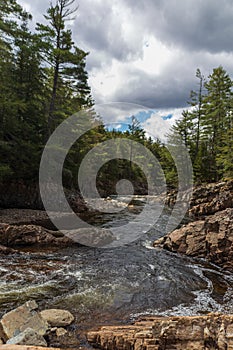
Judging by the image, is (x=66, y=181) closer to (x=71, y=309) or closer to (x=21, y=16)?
(x=21, y=16)

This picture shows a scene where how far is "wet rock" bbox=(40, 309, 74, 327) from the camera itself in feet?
14.6

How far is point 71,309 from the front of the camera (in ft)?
16.9

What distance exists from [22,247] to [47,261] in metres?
1.95

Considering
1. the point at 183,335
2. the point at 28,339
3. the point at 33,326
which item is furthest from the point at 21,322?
the point at 183,335

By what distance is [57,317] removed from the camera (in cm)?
458

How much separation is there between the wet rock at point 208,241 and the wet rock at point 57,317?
6.26 meters

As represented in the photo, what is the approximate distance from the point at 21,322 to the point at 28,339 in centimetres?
72

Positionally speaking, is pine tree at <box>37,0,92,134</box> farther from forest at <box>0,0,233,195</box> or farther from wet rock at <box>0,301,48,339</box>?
wet rock at <box>0,301,48,339</box>

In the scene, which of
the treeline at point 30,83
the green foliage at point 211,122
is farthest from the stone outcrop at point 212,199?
the treeline at point 30,83

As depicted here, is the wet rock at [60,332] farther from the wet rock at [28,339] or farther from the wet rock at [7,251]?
the wet rock at [7,251]

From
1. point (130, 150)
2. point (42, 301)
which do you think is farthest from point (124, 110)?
point (130, 150)

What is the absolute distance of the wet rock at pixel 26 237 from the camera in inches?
375

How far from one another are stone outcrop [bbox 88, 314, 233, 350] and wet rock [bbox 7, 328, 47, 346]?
3.74 feet

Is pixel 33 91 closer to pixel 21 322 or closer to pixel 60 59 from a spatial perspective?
pixel 60 59
